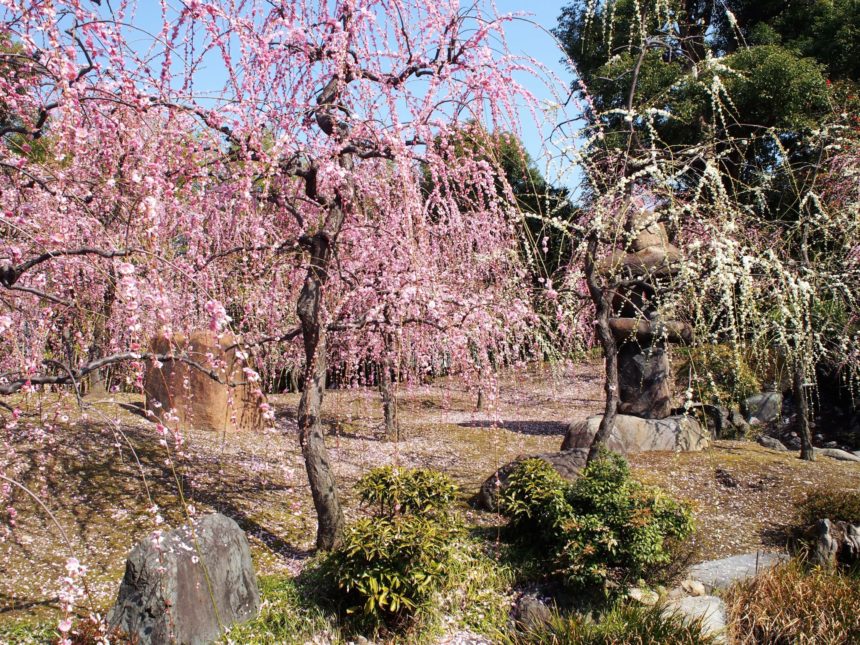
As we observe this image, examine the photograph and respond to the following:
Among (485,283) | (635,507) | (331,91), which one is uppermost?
(331,91)

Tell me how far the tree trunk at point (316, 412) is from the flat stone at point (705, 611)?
2446 mm

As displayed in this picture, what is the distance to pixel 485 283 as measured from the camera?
26.9 feet

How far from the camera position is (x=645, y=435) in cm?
842

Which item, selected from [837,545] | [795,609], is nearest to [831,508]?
[837,545]

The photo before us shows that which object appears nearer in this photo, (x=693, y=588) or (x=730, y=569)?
(x=693, y=588)

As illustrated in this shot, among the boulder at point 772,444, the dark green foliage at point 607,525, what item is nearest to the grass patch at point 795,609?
the dark green foliage at point 607,525

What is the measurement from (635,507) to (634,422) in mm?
4199

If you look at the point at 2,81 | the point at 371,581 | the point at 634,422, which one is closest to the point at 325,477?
the point at 371,581

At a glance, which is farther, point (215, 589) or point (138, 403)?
point (138, 403)

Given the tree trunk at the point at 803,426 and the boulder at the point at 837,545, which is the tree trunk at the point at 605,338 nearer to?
the boulder at the point at 837,545

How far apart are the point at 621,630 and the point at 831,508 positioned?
270cm

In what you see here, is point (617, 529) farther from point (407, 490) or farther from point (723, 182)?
point (723, 182)

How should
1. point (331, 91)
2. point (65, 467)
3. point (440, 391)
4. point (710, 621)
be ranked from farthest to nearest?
point (440, 391) < point (65, 467) < point (331, 91) < point (710, 621)

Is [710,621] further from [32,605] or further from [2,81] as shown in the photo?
[2,81]
